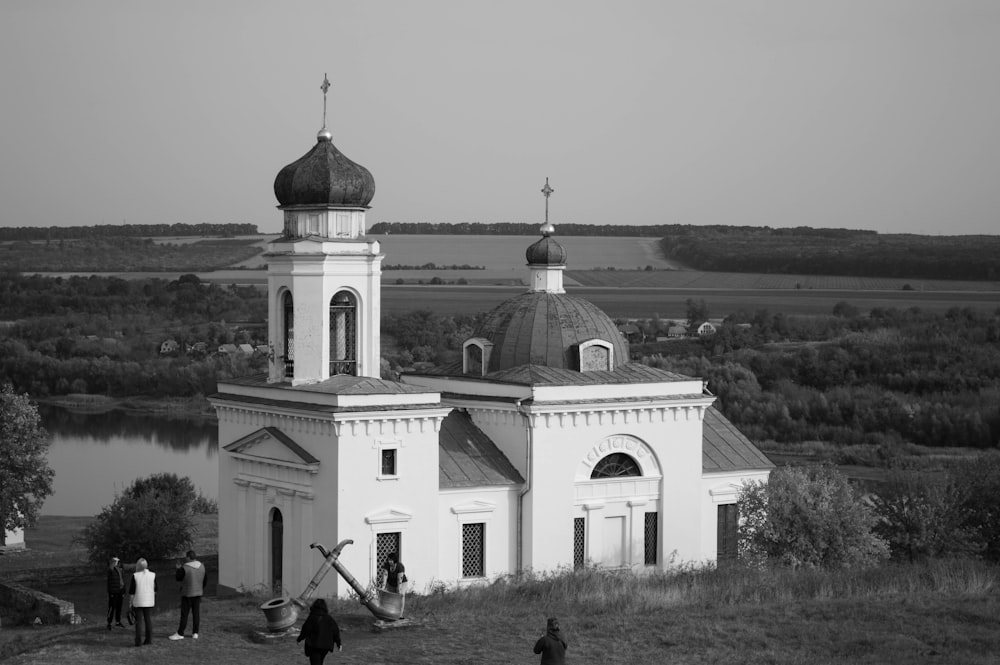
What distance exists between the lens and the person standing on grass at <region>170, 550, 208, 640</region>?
1822 cm

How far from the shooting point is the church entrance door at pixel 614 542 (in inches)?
1045

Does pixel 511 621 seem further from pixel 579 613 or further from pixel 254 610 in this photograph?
pixel 254 610

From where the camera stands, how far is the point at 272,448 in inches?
985

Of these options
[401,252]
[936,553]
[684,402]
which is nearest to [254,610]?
[684,402]

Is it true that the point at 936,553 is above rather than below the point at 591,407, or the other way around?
below

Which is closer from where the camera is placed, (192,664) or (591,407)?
(192,664)

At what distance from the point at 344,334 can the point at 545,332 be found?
381 cm

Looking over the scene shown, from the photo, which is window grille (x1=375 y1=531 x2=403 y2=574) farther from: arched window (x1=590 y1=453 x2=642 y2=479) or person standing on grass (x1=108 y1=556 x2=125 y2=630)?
person standing on grass (x1=108 y1=556 x2=125 y2=630)

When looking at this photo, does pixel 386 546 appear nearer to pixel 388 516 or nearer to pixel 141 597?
pixel 388 516

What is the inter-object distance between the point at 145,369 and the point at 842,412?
1533 inches

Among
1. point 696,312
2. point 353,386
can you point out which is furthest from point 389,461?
point 696,312

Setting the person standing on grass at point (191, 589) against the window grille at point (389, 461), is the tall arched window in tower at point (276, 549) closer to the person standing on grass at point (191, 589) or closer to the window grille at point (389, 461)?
the window grille at point (389, 461)

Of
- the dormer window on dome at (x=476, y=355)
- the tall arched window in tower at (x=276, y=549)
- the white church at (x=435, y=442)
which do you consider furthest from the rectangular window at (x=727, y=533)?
the tall arched window in tower at (x=276, y=549)

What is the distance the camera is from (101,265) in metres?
142
